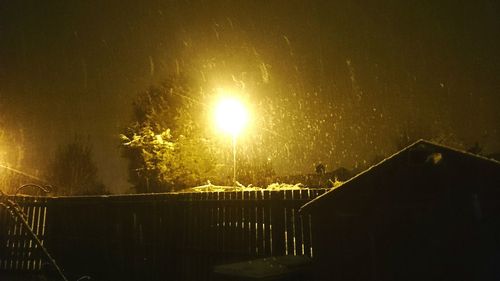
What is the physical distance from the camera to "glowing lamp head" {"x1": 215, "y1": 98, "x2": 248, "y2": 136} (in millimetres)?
15602

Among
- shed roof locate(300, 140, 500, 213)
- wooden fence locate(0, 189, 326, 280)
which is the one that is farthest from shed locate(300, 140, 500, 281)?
wooden fence locate(0, 189, 326, 280)

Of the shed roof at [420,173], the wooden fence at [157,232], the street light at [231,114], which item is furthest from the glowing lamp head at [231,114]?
the shed roof at [420,173]

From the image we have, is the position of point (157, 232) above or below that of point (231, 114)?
below

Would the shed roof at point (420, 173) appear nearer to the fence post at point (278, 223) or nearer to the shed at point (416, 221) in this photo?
the shed at point (416, 221)

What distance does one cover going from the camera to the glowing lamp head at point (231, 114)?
15.6 metres

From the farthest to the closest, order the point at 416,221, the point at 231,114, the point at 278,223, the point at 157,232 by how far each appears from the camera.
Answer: the point at 231,114, the point at 157,232, the point at 278,223, the point at 416,221

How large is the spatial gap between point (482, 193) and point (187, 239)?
20.4 feet

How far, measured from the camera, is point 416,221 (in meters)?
4.40

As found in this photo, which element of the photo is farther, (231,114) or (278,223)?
(231,114)

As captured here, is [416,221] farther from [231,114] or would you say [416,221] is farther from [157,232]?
[231,114]

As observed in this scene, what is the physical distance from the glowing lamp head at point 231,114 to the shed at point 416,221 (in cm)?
1081

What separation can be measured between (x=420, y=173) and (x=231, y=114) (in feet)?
38.5

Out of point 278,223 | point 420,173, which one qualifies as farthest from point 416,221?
point 278,223

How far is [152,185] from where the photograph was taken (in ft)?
83.3
